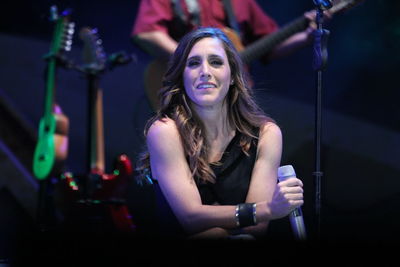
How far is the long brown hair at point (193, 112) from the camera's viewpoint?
2.48 meters

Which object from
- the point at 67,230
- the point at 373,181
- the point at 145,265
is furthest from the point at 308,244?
the point at 373,181

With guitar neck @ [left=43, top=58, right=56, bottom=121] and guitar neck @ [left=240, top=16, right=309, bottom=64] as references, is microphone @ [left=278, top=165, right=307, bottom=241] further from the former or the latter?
guitar neck @ [left=43, top=58, right=56, bottom=121]

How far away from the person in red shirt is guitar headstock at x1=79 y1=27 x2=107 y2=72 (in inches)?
18.5

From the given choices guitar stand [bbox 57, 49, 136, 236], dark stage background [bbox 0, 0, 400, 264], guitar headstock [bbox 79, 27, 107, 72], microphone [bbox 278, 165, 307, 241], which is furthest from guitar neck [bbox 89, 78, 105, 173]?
microphone [bbox 278, 165, 307, 241]

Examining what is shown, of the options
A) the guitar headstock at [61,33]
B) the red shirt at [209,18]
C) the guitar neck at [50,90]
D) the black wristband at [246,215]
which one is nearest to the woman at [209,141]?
the black wristband at [246,215]

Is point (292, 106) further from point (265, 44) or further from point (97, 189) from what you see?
point (97, 189)

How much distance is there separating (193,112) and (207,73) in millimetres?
232

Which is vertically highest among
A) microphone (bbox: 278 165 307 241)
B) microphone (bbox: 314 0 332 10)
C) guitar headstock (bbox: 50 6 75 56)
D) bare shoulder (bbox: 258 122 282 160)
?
guitar headstock (bbox: 50 6 75 56)

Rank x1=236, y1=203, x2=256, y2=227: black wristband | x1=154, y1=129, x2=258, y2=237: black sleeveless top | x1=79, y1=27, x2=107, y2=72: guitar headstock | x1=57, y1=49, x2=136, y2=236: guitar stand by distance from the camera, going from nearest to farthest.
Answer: x1=236, y1=203, x2=256, y2=227: black wristband < x1=154, y1=129, x2=258, y2=237: black sleeveless top < x1=57, y1=49, x2=136, y2=236: guitar stand < x1=79, y1=27, x2=107, y2=72: guitar headstock

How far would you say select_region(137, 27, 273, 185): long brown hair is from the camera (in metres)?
2.48

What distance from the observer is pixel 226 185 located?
2.48 m

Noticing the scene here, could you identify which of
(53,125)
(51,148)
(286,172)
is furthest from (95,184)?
(286,172)

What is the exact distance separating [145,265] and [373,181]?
144 inches

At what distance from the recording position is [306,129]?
15.4 feet
